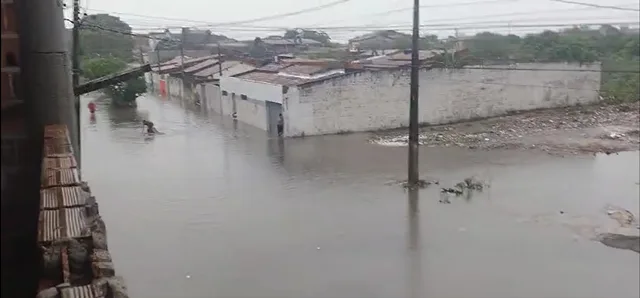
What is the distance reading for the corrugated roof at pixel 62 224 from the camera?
1.26 m

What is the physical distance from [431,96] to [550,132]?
2395 mm

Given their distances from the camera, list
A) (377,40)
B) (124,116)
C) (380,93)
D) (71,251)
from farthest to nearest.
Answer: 1. (377,40)
2. (124,116)
3. (380,93)
4. (71,251)

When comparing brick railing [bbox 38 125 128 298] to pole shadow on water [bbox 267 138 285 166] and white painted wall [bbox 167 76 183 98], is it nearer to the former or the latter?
pole shadow on water [bbox 267 138 285 166]

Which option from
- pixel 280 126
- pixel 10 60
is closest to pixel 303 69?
pixel 280 126

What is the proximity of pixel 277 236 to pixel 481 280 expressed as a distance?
6.28 feet

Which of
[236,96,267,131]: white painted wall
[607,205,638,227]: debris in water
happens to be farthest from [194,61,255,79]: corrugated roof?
[607,205,638,227]: debris in water

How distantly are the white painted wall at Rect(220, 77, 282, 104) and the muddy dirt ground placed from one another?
1950 millimetres

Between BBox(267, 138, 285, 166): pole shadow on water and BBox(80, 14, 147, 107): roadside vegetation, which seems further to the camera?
BBox(80, 14, 147, 107): roadside vegetation

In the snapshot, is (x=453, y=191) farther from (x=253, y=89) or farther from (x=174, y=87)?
(x=174, y=87)

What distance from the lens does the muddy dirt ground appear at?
31.9 ft

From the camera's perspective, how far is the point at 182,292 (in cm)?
433

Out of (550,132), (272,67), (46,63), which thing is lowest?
(550,132)

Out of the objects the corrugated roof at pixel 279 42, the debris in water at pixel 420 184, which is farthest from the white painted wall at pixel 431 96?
the corrugated roof at pixel 279 42

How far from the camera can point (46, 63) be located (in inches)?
124
